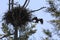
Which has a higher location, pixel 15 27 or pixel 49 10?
pixel 49 10

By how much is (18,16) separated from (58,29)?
666 centimetres

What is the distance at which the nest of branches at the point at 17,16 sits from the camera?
13.8 feet

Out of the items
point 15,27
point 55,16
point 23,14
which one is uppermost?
point 55,16

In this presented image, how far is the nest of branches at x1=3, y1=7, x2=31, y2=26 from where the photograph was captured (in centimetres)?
421

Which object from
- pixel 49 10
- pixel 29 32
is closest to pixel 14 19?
pixel 29 32

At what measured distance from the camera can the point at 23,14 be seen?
450 cm

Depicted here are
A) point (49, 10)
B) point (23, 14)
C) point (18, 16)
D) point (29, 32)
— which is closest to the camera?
point (18, 16)

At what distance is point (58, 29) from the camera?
1073cm

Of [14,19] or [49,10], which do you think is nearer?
[14,19]

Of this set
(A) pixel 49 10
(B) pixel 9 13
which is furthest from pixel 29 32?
(B) pixel 9 13

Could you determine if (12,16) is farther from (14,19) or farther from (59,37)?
(59,37)

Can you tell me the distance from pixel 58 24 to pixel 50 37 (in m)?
0.61

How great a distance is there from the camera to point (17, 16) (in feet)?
13.8

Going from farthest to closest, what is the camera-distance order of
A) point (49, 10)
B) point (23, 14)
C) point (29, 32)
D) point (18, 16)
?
1. point (49, 10)
2. point (29, 32)
3. point (23, 14)
4. point (18, 16)
